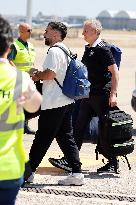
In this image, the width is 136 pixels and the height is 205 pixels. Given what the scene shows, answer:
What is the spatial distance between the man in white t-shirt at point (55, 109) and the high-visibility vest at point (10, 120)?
2.56 meters

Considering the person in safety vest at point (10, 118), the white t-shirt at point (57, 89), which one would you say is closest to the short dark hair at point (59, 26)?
the white t-shirt at point (57, 89)

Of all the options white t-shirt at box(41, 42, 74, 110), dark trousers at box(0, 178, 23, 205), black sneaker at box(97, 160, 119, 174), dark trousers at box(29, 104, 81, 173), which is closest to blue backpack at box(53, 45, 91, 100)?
white t-shirt at box(41, 42, 74, 110)

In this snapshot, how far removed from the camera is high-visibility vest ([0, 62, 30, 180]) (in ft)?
10.3

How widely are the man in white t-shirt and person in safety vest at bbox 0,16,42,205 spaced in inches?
100

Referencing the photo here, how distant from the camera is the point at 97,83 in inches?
262

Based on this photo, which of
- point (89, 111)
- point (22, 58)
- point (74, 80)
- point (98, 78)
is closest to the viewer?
point (74, 80)

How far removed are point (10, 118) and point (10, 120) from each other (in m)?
0.01

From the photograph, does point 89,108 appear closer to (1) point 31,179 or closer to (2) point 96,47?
(2) point 96,47

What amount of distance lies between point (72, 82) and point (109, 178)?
1300 millimetres

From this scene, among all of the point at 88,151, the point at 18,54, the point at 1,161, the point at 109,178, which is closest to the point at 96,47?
the point at 109,178

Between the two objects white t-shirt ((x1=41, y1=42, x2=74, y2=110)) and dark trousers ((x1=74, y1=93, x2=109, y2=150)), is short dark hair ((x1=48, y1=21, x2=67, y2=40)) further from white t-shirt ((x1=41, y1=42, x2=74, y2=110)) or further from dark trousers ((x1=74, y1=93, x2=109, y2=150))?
dark trousers ((x1=74, y1=93, x2=109, y2=150))

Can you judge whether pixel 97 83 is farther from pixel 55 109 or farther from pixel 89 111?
pixel 55 109

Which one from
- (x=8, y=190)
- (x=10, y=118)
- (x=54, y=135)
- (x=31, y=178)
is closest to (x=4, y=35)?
(x=10, y=118)

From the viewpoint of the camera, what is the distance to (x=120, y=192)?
5.99 metres
